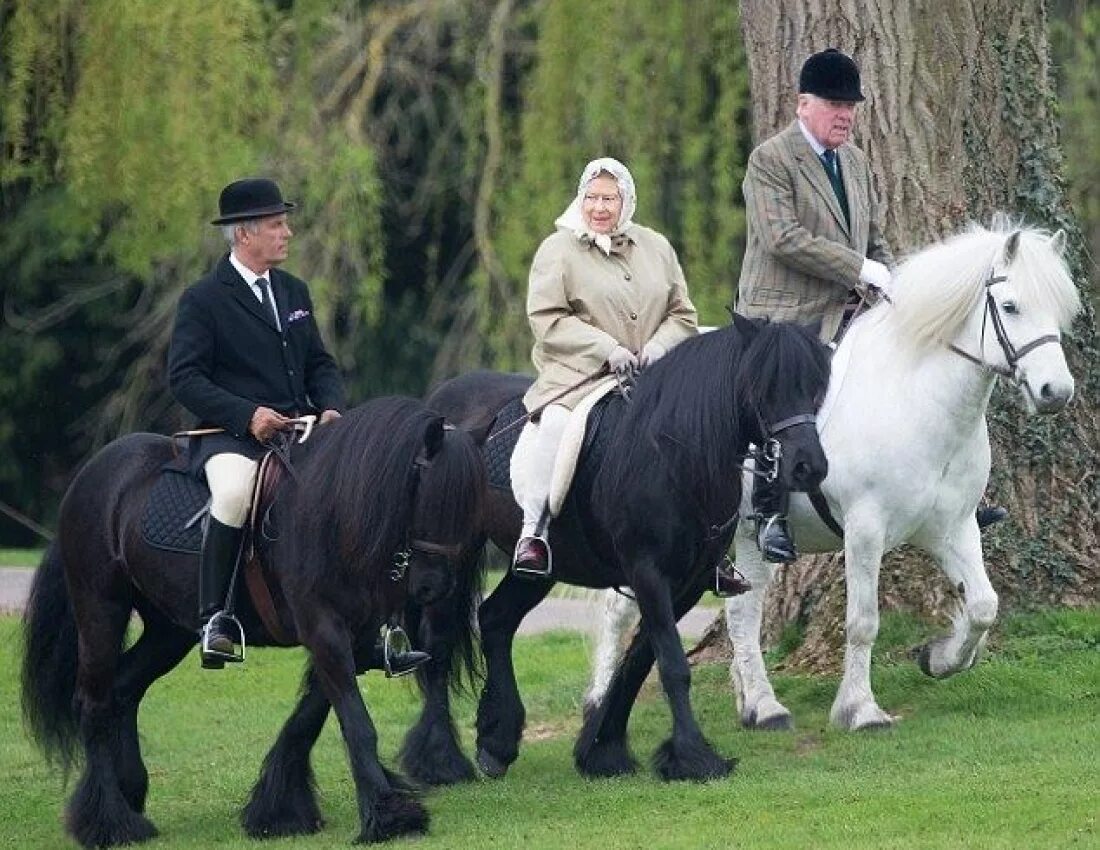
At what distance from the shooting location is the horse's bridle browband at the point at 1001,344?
32.5ft

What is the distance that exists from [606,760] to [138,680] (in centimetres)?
190

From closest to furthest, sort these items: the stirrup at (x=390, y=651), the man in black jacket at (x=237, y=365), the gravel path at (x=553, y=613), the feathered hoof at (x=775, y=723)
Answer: the stirrup at (x=390, y=651), the man in black jacket at (x=237, y=365), the feathered hoof at (x=775, y=723), the gravel path at (x=553, y=613)

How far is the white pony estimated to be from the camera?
32.8 ft

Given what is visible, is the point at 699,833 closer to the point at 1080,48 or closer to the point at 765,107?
the point at 765,107

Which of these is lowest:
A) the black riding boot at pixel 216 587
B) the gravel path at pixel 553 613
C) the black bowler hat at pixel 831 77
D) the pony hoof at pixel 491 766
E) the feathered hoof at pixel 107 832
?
the gravel path at pixel 553 613

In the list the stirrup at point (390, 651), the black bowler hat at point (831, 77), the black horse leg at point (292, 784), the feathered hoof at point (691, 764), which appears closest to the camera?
the stirrup at point (390, 651)

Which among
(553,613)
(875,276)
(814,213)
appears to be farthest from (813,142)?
(553,613)

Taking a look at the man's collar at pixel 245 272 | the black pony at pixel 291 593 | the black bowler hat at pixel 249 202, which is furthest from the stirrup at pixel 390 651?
the black bowler hat at pixel 249 202

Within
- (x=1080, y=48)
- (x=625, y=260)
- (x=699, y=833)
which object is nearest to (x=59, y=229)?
(x=1080, y=48)

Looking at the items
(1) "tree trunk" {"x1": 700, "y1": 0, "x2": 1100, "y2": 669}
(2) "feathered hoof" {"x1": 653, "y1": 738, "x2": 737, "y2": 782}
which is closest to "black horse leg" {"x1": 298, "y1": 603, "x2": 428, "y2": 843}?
(2) "feathered hoof" {"x1": 653, "y1": 738, "x2": 737, "y2": 782}

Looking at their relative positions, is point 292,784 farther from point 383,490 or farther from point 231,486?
point 383,490

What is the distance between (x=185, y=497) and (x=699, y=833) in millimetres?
2357

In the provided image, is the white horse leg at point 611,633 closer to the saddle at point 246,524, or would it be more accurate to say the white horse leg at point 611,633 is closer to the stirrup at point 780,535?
the stirrup at point 780,535

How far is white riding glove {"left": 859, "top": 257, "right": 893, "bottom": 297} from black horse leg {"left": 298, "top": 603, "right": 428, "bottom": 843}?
3.06m
